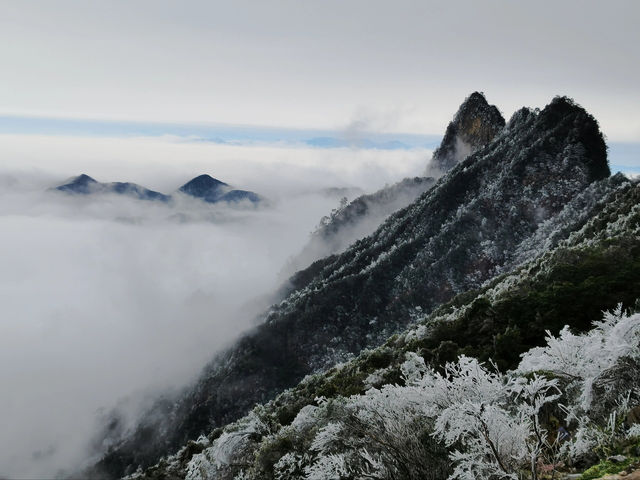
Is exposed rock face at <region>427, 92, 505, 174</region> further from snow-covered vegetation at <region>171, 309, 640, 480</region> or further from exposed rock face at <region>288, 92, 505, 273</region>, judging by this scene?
snow-covered vegetation at <region>171, 309, 640, 480</region>

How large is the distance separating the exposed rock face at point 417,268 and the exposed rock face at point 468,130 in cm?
2196

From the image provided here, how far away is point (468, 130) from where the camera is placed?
13700cm

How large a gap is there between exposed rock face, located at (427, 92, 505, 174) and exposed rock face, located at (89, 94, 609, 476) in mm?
21960

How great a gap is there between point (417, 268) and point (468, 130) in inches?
2689

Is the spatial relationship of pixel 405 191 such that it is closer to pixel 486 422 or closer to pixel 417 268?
pixel 417 268

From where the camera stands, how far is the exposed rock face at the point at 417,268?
268 ft

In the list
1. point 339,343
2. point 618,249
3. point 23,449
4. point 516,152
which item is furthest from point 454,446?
point 23,449

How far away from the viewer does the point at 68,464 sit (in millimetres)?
156625

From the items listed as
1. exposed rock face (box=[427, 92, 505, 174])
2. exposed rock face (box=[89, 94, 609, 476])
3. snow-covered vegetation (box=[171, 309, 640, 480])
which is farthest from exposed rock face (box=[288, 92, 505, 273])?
snow-covered vegetation (box=[171, 309, 640, 480])

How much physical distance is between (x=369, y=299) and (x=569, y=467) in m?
78.3

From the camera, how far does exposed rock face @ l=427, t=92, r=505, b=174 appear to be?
127m

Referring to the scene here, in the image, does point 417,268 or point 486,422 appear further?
point 417,268

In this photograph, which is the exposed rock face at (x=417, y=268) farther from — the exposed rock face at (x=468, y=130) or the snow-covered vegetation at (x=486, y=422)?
the snow-covered vegetation at (x=486, y=422)

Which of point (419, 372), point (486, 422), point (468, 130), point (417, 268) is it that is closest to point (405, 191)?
point (468, 130)
